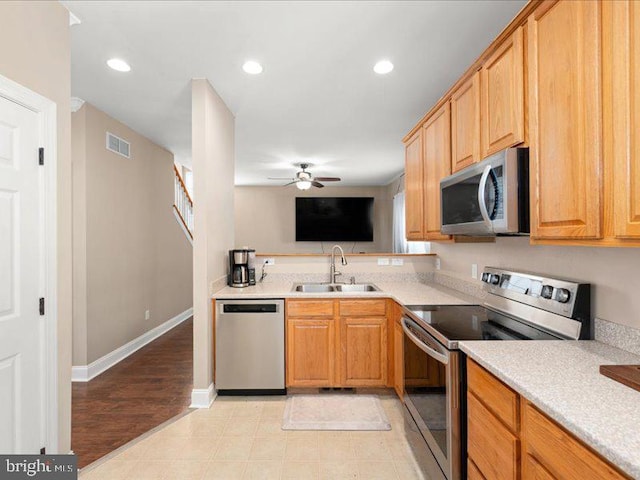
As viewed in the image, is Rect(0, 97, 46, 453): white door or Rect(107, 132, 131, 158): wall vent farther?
Rect(107, 132, 131, 158): wall vent

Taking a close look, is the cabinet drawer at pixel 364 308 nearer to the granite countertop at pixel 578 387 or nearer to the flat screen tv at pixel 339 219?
the granite countertop at pixel 578 387

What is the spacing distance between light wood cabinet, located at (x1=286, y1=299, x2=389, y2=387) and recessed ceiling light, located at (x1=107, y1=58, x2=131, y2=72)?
227 centimetres

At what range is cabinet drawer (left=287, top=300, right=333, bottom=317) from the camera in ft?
9.29

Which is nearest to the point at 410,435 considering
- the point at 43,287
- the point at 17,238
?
the point at 43,287

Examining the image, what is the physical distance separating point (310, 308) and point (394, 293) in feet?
2.37

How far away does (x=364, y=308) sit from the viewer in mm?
2826

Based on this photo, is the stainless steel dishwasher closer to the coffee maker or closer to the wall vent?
the coffee maker

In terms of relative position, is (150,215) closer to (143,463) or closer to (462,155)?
(143,463)

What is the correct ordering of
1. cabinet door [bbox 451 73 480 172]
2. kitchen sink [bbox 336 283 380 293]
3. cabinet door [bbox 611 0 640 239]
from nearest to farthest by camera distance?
cabinet door [bbox 611 0 640 239] → cabinet door [bbox 451 73 480 172] → kitchen sink [bbox 336 283 380 293]

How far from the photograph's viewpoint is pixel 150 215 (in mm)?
4434

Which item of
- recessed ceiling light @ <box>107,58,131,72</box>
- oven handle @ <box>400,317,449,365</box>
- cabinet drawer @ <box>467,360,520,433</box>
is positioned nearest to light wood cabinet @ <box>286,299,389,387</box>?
oven handle @ <box>400,317,449,365</box>

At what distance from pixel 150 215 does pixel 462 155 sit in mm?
3954

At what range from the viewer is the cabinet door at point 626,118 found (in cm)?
98

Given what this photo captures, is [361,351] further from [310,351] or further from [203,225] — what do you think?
[203,225]
